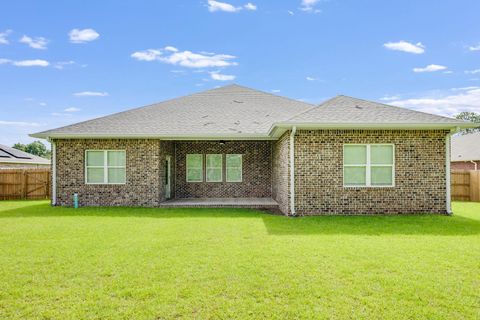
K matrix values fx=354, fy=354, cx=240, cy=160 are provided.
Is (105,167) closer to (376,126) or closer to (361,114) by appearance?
(361,114)

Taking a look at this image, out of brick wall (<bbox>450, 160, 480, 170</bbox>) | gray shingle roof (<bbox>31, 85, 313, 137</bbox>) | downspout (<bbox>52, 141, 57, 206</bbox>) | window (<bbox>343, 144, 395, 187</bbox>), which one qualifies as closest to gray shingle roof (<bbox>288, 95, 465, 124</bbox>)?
window (<bbox>343, 144, 395, 187</bbox>)

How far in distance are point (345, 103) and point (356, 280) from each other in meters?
8.93

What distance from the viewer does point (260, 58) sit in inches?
838

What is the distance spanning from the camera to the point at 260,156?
1675 centimetres

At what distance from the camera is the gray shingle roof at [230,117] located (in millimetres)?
11258

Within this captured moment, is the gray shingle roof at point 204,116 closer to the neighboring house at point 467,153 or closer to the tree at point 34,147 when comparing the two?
the neighboring house at point 467,153

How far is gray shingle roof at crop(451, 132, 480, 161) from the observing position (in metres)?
25.8

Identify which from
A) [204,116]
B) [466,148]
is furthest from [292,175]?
[466,148]

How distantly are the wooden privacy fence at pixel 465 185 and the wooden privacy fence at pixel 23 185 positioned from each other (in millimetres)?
21014

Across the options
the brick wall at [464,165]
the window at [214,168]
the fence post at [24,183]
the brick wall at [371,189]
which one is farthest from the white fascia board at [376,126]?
the brick wall at [464,165]

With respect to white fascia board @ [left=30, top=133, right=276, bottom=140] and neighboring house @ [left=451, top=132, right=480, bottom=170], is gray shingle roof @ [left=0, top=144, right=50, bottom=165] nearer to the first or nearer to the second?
white fascia board @ [left=30, top=133, right=276, bottom=140]

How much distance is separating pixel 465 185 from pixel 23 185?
74.8 ft

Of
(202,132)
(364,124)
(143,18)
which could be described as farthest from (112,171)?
(364,124)

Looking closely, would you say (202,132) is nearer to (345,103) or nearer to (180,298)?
(345,103)
